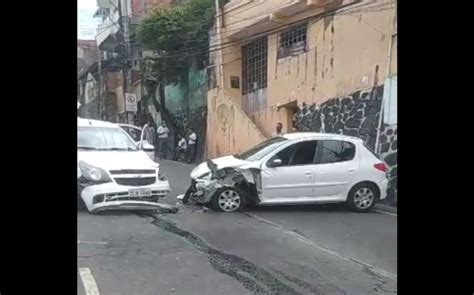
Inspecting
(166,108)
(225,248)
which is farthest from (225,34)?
(225,248)

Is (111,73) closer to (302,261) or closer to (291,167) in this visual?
(291,167)

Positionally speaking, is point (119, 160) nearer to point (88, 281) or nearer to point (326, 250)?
point (88, 281)

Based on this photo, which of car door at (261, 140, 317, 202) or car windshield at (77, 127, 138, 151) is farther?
car door at (261, 140, 317, 202)

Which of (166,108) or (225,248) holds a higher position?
(166,108)

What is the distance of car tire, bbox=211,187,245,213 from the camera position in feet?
7.91

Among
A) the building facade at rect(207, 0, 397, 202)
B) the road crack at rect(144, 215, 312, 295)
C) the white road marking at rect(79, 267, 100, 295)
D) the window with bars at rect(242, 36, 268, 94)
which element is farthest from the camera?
the window with bars at rect(242, 36, 268, 94)

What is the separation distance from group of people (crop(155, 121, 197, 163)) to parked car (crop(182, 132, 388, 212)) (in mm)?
73

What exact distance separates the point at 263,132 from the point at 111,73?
0.67 meters

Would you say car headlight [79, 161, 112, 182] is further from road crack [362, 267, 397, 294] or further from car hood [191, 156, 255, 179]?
road crack [362, 267, 397, 294]

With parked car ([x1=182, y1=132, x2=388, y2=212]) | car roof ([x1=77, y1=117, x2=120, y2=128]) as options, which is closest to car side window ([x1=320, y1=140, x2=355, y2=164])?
parked car ([x1=182, y1=132, x2=388, y2=212])

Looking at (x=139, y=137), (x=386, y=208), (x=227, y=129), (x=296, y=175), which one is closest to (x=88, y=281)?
(x=139, y=137)
